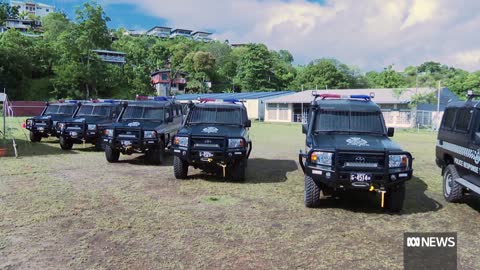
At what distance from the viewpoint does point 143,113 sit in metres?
12.5

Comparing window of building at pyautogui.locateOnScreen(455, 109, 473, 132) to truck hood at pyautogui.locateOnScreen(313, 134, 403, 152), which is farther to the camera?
window of building at pyautogui.locateOnScreen(455, 109, 473, 132)

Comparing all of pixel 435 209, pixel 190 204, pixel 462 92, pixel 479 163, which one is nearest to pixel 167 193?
pixel 190 204

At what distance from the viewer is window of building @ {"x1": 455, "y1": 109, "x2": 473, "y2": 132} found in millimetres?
7203

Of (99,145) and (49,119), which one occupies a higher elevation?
(49,119)

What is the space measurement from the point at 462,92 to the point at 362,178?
5014 cm

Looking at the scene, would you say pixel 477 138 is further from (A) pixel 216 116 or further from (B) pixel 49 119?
(B) pixel 49 119

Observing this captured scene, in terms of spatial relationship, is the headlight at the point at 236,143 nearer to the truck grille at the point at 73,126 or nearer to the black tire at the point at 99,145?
the black tire at the point at 99,145

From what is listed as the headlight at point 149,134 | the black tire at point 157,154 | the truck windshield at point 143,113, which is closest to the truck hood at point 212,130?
the headlight at point 149,134

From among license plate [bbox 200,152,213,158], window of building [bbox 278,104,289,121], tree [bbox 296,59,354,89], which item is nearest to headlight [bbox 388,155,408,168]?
license plate [bbox 200,152,213,158]

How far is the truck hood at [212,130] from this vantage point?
9023 millimetres

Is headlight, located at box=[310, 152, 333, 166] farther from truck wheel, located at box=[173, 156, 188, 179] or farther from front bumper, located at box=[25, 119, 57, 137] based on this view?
front bumper, located at box=[25, 119, 57, 137]

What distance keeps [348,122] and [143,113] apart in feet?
22.9

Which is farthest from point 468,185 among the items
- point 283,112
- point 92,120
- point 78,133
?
point 283,112

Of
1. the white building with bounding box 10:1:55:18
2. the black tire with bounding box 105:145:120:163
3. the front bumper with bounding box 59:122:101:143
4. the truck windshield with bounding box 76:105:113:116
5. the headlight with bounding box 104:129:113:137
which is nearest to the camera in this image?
the headlight with bounding box 104:129:113:137
